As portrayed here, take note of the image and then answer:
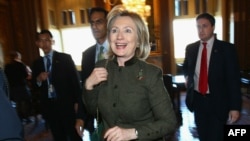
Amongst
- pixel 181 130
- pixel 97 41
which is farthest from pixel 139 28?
pixel 181 130

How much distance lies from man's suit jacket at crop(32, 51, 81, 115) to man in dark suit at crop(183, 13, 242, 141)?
1.30 metres

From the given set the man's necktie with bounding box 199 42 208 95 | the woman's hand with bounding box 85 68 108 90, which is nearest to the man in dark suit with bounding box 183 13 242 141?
the man's necktie with bounding box 199 42 208 95

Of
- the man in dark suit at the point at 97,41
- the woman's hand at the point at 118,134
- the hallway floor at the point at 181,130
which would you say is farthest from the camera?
the hallway floor at the point at 181,130

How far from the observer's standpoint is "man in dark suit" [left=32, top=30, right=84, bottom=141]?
282cm

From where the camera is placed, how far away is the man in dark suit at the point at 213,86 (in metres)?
2.42

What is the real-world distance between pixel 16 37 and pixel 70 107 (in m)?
4.57

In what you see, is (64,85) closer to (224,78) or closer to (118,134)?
(224,78)

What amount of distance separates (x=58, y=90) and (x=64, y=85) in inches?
3.4

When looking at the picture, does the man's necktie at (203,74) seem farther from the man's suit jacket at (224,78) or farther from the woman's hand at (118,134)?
the woman's hand at (118,134)

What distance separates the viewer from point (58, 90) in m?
2.81

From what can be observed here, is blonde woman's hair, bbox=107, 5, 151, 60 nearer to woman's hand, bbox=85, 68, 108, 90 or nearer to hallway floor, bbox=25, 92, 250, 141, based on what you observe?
woman's hand, bbox=85, 68, 108, 90

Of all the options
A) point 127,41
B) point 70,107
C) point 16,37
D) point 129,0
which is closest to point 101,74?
point 127,41

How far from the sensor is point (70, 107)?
2857 millimetres

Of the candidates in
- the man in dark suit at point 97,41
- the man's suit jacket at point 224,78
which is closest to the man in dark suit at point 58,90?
the man in dark suit at point 97,41
